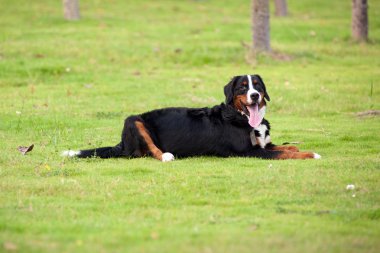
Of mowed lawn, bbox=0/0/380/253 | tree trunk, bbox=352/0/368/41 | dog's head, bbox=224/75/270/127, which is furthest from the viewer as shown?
tree trunk, bbox=352/0/368/41

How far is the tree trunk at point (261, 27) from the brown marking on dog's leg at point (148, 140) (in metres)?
14.0

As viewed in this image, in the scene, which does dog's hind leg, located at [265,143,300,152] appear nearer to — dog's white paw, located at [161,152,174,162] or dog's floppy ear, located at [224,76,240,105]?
dog's floppy ear, located at [224,76,240,105]

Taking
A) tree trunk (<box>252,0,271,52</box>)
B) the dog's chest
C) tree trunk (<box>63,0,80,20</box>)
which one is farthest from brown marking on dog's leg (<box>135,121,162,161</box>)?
tree trunk (<box>63,0,80,20</box>)

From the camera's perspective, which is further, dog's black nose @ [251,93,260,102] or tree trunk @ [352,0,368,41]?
tree trunk @ [352,0,368,41]

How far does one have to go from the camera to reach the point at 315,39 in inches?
1156

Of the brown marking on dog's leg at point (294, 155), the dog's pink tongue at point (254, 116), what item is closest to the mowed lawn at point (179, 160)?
→ the brown marking on dog's leg at point (294, 155)

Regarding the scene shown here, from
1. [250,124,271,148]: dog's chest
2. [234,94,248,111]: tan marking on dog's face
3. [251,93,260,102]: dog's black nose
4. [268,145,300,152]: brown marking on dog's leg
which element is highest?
[251,93,260,102]: dog's black nose

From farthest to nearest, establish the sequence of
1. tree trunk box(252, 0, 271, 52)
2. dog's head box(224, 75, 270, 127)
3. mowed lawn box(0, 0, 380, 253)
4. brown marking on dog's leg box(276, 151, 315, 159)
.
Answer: tree trunk box(252, 0, 271, 52)
dog's head box(224, 75, 270, 127)
brown marking on dog's leg box(276, 151, 315, 159)
mowed lawn box(0, 0, 380, 253)

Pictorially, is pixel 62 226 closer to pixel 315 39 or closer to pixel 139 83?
pixel 139 83

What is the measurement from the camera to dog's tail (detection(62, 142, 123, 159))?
11.0m

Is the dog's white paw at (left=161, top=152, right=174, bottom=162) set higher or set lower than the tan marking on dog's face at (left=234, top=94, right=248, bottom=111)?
lower

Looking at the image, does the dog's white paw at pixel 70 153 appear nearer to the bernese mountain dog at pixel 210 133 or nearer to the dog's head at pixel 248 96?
the bernese mountain dog at pixel 210 133

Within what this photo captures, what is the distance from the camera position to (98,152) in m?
11.1

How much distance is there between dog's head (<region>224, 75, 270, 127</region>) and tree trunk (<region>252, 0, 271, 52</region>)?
13608 millimetres
